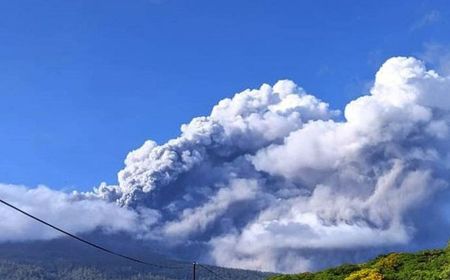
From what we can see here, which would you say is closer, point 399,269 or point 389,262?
point 399,269

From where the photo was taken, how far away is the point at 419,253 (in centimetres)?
7162

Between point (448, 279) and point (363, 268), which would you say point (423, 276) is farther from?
point (363, 268)

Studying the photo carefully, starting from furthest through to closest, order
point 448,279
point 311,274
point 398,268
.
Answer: point 311,274 < point 398,268 < point 448,279

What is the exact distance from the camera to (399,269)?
68375 mm

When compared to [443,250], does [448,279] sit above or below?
below

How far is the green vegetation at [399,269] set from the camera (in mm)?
62906

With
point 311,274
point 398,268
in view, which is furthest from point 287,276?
point 398,268

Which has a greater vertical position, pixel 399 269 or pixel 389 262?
pixel 389 262

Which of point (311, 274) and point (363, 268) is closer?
point (363, 268)

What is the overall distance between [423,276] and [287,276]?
65.1 feet

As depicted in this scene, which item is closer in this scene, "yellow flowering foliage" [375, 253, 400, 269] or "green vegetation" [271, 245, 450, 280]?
"green vegetation" [271, 245, 450, 280]

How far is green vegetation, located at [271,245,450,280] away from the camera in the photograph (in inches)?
2477

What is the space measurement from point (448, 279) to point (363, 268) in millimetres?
14195

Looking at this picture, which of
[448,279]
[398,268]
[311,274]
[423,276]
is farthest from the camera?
[311,274]
